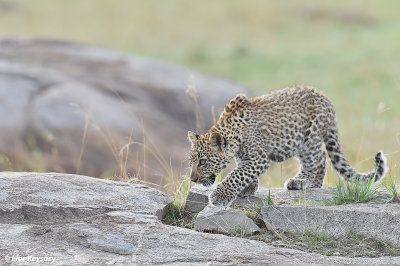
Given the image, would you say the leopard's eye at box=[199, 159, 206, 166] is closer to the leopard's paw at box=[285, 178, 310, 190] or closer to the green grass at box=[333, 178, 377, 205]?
the leopard's paw at box=[285, 178, 310, 190]

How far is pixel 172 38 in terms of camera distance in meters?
31.1

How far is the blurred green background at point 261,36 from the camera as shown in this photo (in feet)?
71.8

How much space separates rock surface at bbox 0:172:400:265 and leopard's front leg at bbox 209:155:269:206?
Result: 1.71ft

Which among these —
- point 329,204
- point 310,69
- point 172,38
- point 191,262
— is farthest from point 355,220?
Result: point 172,38

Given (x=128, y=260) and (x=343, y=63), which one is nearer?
(x=128, y=260)

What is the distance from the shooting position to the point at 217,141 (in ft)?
25.7

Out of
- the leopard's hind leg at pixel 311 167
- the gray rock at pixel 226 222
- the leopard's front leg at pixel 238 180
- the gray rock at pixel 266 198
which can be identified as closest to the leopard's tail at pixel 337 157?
the leopard's hind leg at pixel 311 167

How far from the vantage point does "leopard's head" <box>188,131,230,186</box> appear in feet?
25.6

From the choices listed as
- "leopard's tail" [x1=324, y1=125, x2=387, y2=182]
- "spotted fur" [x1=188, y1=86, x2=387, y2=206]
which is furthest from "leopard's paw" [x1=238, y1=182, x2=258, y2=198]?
"leopard's tail" [x1=324, y1=125, x2=387, y2=182]

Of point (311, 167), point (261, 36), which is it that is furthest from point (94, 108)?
point (261, 36)

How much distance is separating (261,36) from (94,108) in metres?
18.1

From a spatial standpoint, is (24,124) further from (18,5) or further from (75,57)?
(18,5)

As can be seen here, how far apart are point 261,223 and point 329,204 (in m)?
0.71

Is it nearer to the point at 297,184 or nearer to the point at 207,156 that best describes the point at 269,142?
the point at 297,184
